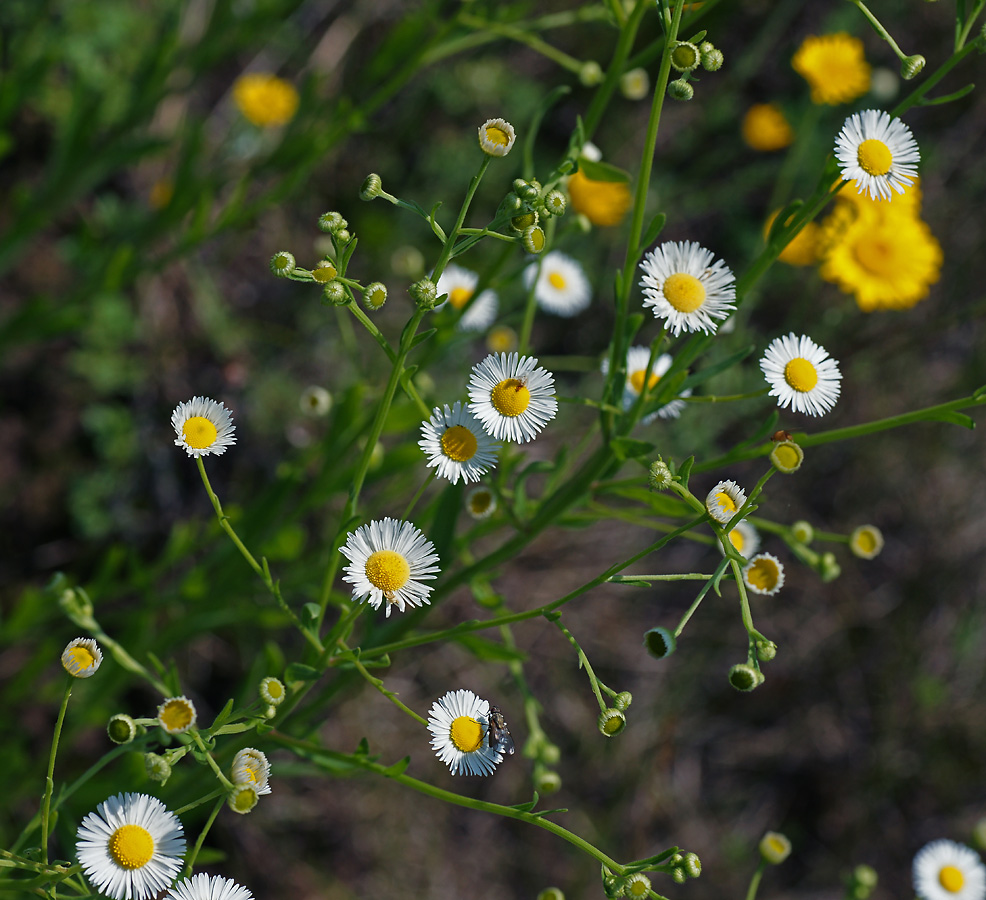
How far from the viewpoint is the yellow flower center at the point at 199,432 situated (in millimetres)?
1329

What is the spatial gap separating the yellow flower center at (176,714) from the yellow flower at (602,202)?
2.33m

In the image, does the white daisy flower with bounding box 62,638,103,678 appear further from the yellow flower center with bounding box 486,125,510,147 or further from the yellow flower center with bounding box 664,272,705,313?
the yellow flower center with bounding box 664,272,705,313

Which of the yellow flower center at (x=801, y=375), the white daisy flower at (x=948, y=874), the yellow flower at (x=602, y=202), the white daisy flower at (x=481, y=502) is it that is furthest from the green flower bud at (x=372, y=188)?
the white daisy flower at (x=948, y=874)

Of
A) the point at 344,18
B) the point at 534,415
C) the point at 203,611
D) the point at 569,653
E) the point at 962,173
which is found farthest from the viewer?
the point at 962,173

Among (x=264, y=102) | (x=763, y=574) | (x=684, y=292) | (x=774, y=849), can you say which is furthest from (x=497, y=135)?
(x=264, y=102)

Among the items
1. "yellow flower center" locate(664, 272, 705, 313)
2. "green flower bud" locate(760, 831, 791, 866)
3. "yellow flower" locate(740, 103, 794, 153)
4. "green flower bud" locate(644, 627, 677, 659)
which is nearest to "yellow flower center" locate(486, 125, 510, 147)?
"yellow flower center" locate(664, 272, 705, 313)

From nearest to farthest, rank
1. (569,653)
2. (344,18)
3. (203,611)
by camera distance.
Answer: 1. (203,611)
2. (569,653)
3. (344,18)

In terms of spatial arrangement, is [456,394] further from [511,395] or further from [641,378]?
[511,395]

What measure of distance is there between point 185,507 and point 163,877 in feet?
6.81

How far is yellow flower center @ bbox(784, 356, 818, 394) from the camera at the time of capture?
153 centimetres

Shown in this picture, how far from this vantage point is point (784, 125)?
3.72 metres

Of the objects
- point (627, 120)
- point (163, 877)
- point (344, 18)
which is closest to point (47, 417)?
point (344, 18)

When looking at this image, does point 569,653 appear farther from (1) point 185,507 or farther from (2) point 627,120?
(2) point 627,120

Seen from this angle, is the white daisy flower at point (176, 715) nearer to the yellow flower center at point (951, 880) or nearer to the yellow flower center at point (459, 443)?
the yellow flower center at point (459, 443)
